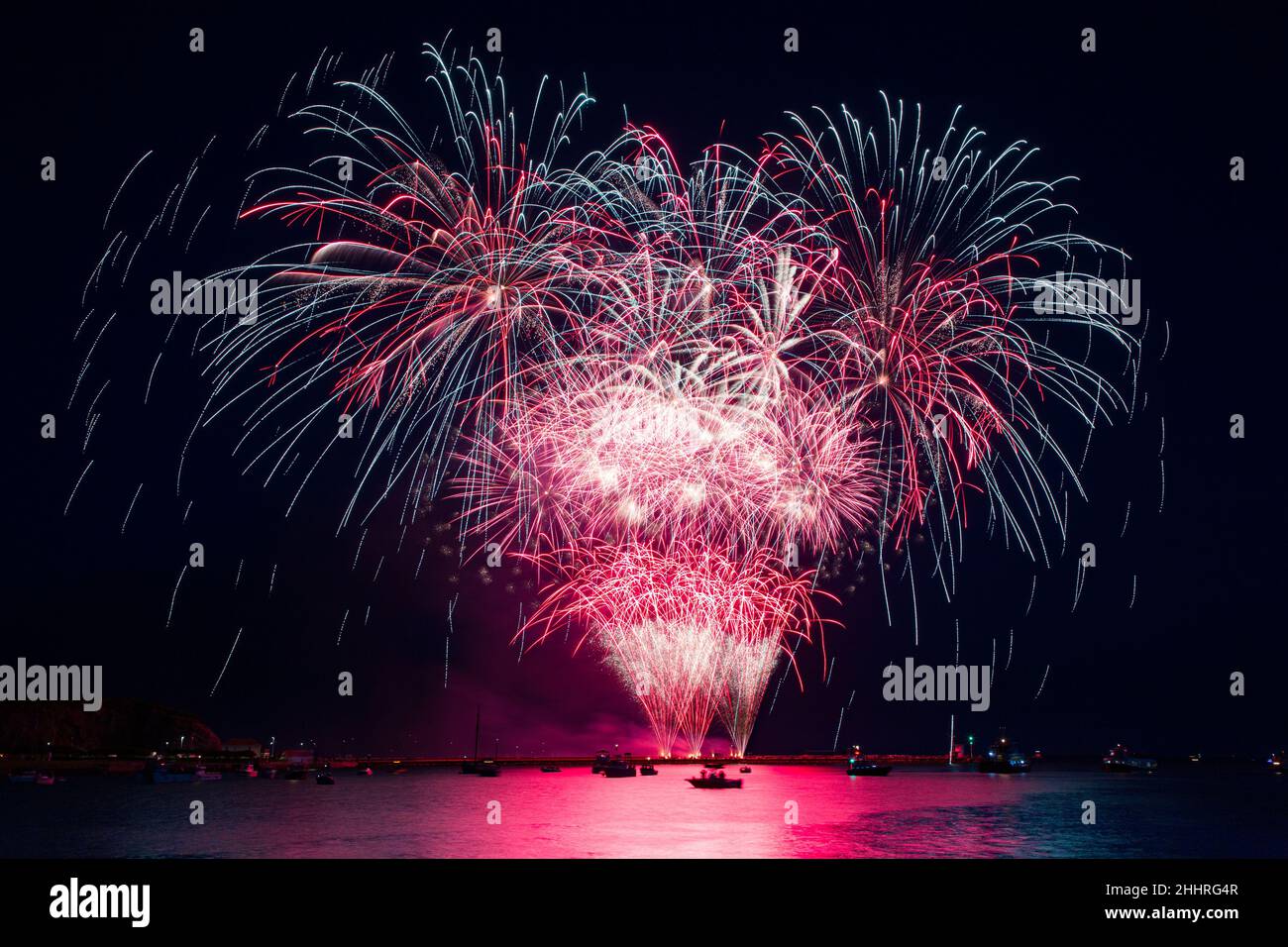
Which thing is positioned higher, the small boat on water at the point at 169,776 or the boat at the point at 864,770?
the small boat on water at the point at 169,776

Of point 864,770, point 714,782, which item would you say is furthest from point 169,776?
point 864,770

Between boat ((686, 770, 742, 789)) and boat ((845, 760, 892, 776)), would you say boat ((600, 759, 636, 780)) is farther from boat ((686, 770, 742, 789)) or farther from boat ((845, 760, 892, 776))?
boat ((686, 770, 742, 789))

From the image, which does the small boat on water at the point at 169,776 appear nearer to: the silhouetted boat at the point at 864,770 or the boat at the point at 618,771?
the boat at the point at 618,771

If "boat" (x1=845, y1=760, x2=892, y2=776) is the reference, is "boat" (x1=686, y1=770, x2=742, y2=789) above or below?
above

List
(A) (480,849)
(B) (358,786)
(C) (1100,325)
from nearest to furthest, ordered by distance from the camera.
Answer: (C) (1100,325) < (A) (480,849) < (B) (358,786)

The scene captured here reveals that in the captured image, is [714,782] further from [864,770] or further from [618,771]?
[864,770]

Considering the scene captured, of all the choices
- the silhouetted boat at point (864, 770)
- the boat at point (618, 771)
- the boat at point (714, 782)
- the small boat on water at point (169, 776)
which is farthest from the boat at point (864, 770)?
the small boat on water at point (169, 776)

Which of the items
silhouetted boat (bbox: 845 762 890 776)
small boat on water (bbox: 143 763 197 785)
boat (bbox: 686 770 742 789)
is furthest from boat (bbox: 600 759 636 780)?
small boat on water (bbox: 143 763 197 785)

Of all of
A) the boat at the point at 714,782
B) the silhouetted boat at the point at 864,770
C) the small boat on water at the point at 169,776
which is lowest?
the silhouetted boat at the point at 864,770

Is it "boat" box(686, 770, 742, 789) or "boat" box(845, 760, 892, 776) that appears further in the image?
"boat" box(845, 760, 892, 776)
